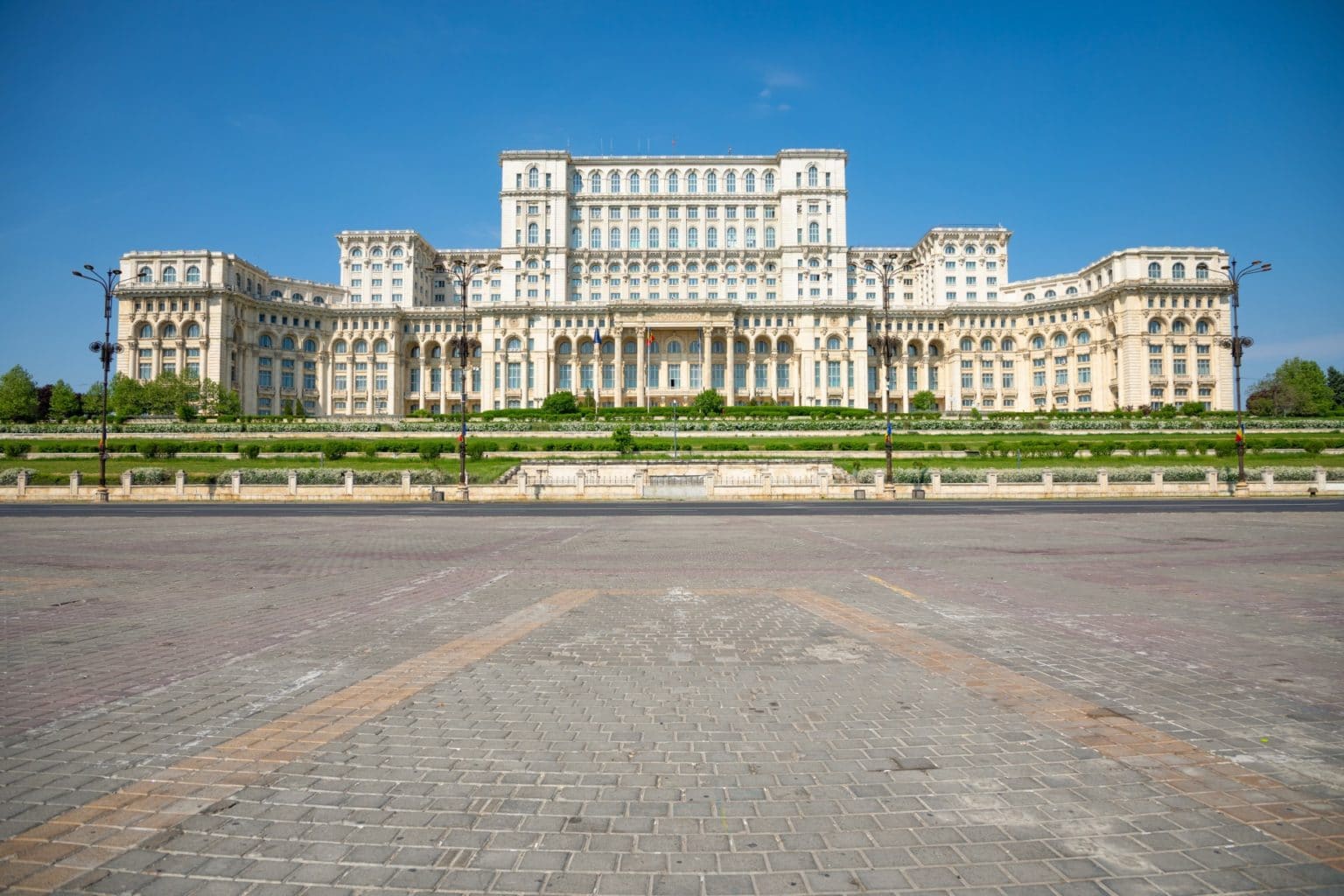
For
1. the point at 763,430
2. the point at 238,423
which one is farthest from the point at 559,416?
the point at 238,423

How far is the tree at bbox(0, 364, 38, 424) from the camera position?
8056cm

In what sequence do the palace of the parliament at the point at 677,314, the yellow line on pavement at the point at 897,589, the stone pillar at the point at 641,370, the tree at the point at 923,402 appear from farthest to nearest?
1. the stone pillar at the point at 641,370
2. the palace of the parliament at the point at 677,314
3. the tree at the point at 923,402
4. the yellow line on pavement at the point at 897,589

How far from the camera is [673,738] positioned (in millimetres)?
4582

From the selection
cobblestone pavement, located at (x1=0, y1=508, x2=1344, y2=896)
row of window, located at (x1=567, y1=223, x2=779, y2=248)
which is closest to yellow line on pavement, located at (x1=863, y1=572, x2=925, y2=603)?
cobblestone pavement, located at (x1=0, y1=508, x2=1344, y2=896)

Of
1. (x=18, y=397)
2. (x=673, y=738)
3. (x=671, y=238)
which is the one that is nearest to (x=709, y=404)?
(x=671, y=238)

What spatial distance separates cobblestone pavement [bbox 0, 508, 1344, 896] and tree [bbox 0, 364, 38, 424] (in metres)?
98.2

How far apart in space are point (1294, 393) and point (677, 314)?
78151mm

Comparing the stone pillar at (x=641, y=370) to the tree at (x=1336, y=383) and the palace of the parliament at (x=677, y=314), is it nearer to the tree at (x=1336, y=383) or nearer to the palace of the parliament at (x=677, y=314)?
the palace of the parliament at (x=677, y=314)

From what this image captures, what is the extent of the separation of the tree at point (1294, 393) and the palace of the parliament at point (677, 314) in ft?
20.5

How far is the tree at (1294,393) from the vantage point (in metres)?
83.2

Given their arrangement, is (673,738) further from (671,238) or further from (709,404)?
(671,238)

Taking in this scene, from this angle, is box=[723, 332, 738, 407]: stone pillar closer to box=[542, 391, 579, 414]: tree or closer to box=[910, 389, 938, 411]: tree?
box=[910, 389, 938, 411]: tree

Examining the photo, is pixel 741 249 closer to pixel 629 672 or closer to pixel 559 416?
pixel 559 416

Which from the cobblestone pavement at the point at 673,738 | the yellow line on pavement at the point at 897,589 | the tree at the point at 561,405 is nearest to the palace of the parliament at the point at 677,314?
the tree at the point at 561,405
